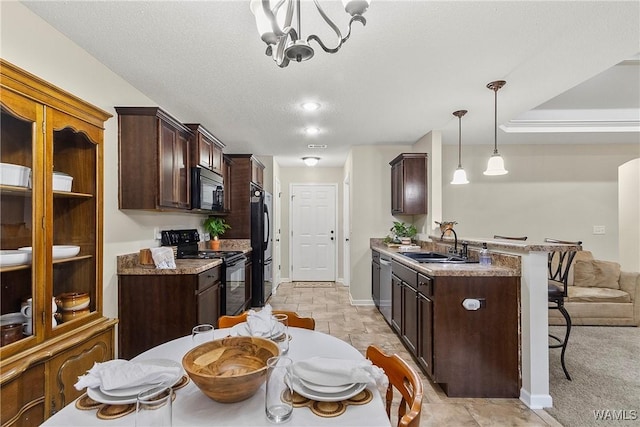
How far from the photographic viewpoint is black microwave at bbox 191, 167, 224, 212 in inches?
127

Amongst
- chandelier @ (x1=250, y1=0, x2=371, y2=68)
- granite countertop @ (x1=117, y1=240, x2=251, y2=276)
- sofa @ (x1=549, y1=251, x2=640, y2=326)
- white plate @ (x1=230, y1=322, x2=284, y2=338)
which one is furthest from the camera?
sofa @ (x1=549, y1=251, x2=640, y2=326)

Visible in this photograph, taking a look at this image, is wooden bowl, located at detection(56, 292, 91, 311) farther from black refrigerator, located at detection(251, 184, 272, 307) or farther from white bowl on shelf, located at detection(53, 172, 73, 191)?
black refrigerator, located at detection(251, 184, 272, 307)

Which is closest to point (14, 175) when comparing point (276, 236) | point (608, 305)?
point (276, 236)

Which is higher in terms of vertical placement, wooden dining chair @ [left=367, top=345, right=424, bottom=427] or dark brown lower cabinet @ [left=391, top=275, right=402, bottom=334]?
wooden dining chair @ [left=367, top=345, right=424, bottom=427]

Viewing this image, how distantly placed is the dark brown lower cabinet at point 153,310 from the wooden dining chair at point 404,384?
69.2 inches

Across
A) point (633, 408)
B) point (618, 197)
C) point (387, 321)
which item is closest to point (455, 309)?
point (633, 408)

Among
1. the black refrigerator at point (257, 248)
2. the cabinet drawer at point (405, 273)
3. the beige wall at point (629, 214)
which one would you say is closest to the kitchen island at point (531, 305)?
the cabinet drawer at point (405, 273)

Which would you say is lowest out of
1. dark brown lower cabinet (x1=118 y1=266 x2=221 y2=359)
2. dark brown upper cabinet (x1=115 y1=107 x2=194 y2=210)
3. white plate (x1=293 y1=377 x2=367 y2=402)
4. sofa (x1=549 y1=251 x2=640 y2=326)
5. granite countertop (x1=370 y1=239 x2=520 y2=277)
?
sofa (x1=549 y1=251 x2=640 y2=326)

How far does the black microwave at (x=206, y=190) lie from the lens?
3.22m

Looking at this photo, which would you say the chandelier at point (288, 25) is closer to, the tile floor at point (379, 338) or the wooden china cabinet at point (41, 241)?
the wooden china cabinet at point (41, 241)

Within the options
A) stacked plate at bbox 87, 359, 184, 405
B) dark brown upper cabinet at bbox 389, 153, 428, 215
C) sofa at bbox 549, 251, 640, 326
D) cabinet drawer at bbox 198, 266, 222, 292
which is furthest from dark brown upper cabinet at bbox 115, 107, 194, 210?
sofa at bbox 549, 251, 640, 326

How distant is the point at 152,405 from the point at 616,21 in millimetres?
2848

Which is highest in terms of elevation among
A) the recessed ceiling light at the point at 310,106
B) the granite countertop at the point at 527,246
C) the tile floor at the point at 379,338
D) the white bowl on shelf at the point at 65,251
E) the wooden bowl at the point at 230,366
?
the recessed ceiling light at the point at 310,106

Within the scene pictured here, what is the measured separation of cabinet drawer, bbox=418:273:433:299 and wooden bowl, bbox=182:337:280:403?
1661 mm
